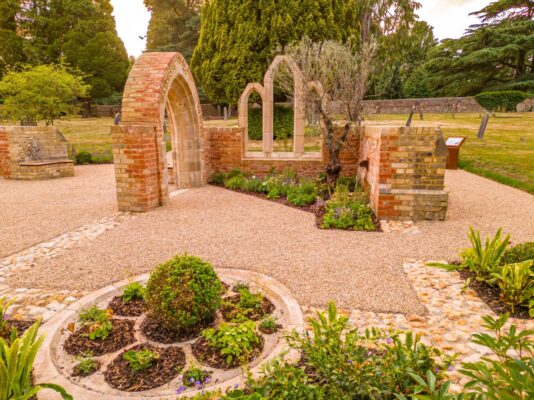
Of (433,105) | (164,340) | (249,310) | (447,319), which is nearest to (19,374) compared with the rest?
(164,340)

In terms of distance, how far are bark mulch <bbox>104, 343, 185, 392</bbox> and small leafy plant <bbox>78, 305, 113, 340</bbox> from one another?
38 centimetres

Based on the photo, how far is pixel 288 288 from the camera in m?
4.43

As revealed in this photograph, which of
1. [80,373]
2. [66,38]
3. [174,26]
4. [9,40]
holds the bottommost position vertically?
[80,373]

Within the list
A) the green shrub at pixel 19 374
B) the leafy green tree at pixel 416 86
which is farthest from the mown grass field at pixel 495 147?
the leafy green tree at pixel 416 86

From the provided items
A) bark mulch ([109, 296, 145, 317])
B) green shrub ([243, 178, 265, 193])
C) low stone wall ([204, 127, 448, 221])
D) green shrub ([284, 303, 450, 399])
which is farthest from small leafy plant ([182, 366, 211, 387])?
green shrub ([243, 178, 265, 193])

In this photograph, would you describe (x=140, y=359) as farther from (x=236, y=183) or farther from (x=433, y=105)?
(x=433, y=105)

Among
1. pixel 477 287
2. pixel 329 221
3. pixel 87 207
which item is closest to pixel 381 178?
pixel 329 221

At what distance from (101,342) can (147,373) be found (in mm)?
691

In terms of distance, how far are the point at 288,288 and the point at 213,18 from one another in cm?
1911

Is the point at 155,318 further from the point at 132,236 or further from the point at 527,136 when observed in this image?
the point at 527,136

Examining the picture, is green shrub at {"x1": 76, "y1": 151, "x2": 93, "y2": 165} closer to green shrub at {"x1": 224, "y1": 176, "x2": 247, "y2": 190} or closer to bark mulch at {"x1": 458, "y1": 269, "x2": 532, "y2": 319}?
green shrub at {"x1": 224, "y1": 176, "x2": 247, "y2": 190}

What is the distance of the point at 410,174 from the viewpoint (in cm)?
712

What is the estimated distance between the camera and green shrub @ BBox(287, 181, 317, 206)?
8816mm

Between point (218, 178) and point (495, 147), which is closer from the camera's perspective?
point (218, 178)
